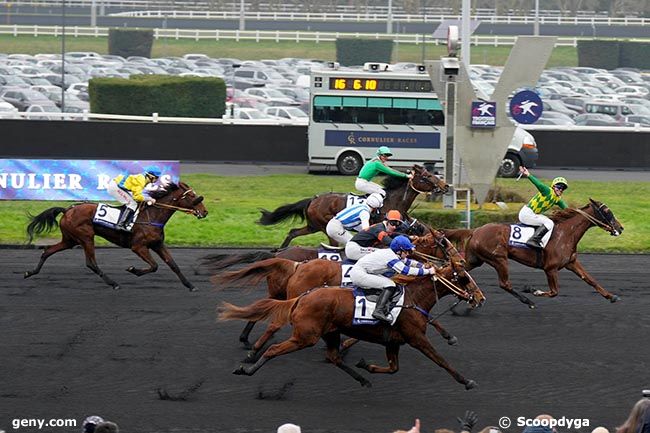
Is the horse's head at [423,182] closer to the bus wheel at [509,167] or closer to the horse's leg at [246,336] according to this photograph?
the horse's leg at [246,336]

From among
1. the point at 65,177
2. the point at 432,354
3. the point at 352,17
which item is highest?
the point at 352,17

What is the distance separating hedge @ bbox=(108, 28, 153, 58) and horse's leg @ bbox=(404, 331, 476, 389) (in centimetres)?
5518

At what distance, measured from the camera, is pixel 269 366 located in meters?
12.0

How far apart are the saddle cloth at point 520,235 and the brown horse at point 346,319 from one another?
391 centimetres

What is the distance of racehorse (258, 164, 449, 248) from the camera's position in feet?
53.8

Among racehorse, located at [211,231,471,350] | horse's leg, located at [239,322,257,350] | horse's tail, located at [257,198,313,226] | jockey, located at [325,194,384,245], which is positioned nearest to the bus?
horse's tail, located at [257,198,313,226]

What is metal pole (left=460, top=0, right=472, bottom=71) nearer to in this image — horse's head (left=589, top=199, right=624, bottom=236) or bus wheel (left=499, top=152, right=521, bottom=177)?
bus wheel (left=499, top=152, right=521, bottom=177)

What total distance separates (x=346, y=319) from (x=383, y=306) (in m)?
0.37

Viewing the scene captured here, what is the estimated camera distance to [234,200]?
78.7 feet

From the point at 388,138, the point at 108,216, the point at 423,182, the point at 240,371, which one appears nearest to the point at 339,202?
the point at 423,182

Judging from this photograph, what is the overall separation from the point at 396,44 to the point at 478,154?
4028cm

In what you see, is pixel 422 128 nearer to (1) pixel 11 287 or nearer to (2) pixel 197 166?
(2) pixel 197 166

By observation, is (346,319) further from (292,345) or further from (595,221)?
(595,221)

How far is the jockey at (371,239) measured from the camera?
39.0 ft
